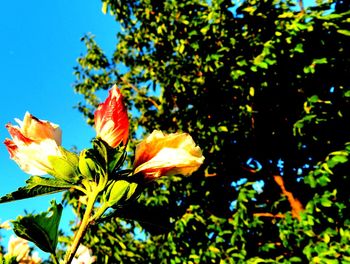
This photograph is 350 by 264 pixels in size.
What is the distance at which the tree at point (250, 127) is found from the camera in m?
4.77

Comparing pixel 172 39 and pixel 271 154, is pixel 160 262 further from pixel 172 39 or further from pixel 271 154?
pixel 172 39

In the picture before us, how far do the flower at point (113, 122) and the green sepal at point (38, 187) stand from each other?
14 cm

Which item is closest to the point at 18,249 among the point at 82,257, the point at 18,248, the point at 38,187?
the point at 18,248

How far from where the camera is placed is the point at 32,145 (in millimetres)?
786

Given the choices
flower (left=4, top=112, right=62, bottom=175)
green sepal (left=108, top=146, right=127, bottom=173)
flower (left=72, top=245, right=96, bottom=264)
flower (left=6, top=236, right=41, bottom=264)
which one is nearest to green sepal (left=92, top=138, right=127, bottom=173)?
green sepal (left=108, top=146, right=127, bottom=173)

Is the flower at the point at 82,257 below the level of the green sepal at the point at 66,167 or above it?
below

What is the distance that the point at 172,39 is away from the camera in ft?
20.8

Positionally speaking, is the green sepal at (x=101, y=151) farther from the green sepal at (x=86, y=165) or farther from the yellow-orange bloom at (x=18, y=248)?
the yellow-orange bloom at (x=18, y=248)

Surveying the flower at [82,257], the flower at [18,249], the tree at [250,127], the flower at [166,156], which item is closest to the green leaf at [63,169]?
the flower at [166,156]

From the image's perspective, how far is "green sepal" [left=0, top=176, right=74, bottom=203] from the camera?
734mm

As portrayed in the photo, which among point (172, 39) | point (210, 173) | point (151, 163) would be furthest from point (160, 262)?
point (151, 163)

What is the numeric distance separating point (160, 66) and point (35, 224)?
6.14 meters

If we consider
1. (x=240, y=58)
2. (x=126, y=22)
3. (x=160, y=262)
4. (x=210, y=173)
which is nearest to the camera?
(x=240, y=58)

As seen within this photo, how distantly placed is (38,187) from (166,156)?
299 mm
